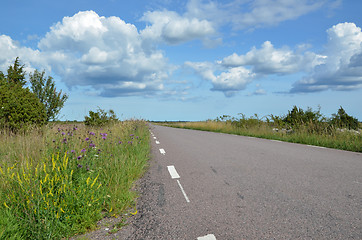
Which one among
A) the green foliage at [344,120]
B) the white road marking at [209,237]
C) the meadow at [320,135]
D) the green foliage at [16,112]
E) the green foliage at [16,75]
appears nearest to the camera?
the white road marking at [209,237]

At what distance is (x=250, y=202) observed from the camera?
4.00 meters

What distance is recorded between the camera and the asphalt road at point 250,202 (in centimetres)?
307

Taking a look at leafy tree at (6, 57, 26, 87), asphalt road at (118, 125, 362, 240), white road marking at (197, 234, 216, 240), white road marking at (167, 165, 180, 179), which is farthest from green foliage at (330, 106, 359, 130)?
leafy tree at (6, 57, 26, 87)

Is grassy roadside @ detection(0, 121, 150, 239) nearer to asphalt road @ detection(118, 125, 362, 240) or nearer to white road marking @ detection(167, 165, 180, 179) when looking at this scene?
asphalt road @ detection(118, 125, 362, 240)

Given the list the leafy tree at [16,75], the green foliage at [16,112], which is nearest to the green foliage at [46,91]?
the leafy tree at [16,75]

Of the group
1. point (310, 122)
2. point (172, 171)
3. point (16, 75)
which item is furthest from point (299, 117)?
point (16, 75)

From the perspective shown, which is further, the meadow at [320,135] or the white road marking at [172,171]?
the meadow at [320,135]

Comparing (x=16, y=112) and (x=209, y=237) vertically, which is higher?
(x=16, y=112)

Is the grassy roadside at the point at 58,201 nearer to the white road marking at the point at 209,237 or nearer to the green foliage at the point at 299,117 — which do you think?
the white road marking at the point at 209,237

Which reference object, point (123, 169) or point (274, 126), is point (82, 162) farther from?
point (274, 126)

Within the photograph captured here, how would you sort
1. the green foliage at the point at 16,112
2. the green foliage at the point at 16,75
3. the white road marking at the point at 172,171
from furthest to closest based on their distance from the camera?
the green foliage at the point at 16,75 → the green foliage at the point at 16,112 → the white road marking at the point at 172,171

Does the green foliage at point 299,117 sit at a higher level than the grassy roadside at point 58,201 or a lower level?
higher

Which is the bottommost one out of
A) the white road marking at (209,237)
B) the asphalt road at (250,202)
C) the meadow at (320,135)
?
the white road marking at (209,237)

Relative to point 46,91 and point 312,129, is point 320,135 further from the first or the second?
point 46,91
